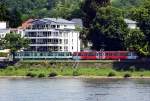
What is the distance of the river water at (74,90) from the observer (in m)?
94.3

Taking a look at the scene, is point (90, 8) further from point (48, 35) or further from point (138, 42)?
point (138, 42)

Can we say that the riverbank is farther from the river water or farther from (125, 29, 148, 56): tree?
the river water

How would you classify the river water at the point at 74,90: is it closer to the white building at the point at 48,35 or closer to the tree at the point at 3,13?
the white building at the point at 48,35

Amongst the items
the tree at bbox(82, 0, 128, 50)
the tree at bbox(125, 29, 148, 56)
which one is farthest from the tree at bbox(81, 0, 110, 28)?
the tree at bbox(125, 29, 148, 56)

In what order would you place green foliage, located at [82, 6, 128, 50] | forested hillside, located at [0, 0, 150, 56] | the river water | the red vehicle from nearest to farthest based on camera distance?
the river water
forested hillside, located at [0, 0, 150, 56]
the red vehicle
green foliage, located at [82, 6, 128, 50]

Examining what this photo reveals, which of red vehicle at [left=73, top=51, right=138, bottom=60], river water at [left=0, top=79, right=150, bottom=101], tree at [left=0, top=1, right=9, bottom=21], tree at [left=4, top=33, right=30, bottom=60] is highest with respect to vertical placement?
tree at [left=0, top=1, right=9, bottom=21]

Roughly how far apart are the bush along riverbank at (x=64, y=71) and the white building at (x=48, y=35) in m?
16.1

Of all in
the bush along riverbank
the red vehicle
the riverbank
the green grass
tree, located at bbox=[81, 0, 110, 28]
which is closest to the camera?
the bush along riverbank

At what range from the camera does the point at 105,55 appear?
14862 cm

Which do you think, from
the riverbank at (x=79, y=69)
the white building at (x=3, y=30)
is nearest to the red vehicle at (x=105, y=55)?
the riverbank at (x=79, y=69)

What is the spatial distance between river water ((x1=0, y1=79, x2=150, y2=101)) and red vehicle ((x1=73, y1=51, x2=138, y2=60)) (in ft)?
60.9

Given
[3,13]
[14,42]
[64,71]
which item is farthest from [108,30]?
[3,13]

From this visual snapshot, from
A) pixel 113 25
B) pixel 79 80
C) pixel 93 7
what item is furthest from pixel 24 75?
pixel 93 7

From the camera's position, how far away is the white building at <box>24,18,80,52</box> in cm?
16075
